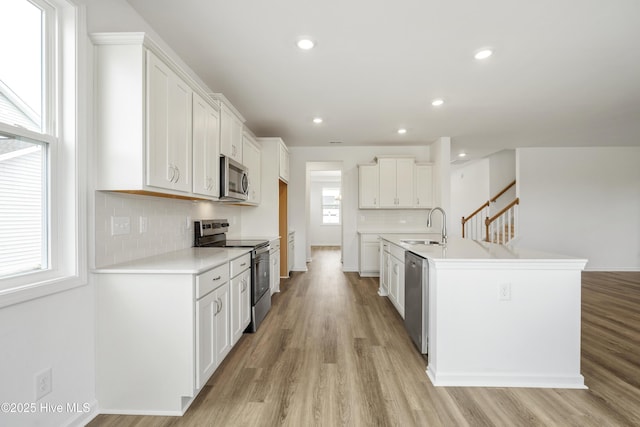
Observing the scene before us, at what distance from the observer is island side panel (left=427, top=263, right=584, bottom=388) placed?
2.08 m

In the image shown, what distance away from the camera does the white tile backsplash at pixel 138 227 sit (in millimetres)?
1829

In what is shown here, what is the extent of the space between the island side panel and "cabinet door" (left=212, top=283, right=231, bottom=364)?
1532 millimetres

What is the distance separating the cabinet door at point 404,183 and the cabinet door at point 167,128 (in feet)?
13.8

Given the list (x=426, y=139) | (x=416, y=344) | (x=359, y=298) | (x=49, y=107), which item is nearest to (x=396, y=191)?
(x=426, y=139)

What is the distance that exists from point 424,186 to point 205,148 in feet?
14.1

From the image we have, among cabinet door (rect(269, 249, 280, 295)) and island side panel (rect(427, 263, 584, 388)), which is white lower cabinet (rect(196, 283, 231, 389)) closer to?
island side panel (rect(427, 263, 584, 388))

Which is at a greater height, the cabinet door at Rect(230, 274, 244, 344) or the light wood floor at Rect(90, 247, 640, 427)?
the cabinet door at Rect(230, 274, 244, 344)

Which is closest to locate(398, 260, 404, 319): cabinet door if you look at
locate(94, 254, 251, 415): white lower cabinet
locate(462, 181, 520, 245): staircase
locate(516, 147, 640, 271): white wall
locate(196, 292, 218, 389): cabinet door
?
locate(196, 292, 218, 389): cabinet door

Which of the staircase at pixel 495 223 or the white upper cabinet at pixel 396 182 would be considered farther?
the staircase at pixel 495 223

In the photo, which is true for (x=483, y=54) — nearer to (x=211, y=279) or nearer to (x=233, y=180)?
(x=233, y=180)

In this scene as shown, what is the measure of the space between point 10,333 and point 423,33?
3.04 meters

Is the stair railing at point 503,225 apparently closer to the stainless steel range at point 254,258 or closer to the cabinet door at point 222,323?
the stainless steel range at point 254,258

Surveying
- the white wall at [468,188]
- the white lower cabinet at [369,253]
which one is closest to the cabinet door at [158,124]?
the white lower cabinet at [369,253]

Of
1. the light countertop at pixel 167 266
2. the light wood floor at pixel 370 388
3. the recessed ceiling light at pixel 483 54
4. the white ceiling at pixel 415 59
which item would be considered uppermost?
the white ceiling at pixel 415 59
